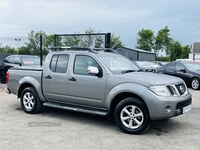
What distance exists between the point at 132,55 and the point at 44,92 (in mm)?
31800

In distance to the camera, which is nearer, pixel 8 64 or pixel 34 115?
pixel 34 115

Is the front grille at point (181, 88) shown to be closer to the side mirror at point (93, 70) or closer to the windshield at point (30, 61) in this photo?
the side mirror at point (93, 70)

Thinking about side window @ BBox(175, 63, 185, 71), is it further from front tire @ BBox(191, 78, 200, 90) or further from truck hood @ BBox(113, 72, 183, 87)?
truck hood @ BBox(113, 72, 183, 87)

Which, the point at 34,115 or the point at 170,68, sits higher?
the point at 170,68

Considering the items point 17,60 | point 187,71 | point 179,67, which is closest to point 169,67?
point 179,67

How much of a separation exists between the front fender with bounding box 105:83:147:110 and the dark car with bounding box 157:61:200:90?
326 inches

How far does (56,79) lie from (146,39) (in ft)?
138

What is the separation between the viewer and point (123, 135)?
5320 millimetres

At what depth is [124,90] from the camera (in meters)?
5.45

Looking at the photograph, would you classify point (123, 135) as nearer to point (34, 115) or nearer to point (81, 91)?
point (81, 91)

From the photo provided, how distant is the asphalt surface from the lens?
468 centimetres

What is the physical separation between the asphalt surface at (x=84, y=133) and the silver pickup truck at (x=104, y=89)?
13.9 inches

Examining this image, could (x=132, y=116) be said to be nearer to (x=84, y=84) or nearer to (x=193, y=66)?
(x=84, y=84)

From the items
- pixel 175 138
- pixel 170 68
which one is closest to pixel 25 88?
pixel 175 138
